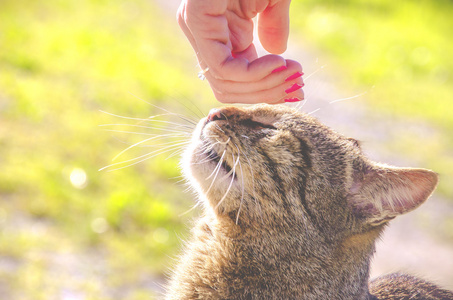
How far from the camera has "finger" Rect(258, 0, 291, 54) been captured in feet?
9.39

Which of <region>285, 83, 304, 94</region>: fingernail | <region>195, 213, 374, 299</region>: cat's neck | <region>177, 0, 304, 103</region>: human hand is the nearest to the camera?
Answer: <region>177, 0, 304, 103</region>: human hand

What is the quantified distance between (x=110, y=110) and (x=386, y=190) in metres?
4.63

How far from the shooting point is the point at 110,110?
6.76 meters

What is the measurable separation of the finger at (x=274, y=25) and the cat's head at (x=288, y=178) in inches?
15.1

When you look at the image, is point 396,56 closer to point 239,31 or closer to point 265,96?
point 239,31

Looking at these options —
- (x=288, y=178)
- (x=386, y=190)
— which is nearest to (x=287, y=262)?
(x=288, y=178)

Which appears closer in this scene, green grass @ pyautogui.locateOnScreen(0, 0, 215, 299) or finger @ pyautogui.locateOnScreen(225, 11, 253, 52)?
finger @ pyautogui.locateOnScreen(225, 11, 253, 52)

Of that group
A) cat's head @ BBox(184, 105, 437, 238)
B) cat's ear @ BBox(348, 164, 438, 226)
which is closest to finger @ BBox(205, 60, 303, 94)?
cat's head @ BBox(184, 105, 437, 238)

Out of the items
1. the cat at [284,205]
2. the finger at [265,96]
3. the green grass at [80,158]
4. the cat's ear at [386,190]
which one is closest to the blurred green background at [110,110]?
the green grass at [80,158]

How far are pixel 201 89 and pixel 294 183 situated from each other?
215 inches

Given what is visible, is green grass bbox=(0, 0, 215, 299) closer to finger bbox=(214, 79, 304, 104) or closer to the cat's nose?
the cat's nose

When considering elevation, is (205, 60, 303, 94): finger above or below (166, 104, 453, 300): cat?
above

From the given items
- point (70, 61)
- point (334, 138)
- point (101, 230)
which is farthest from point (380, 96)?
point (334, 138)

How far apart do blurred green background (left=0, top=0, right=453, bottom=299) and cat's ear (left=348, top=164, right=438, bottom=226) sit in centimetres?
118
